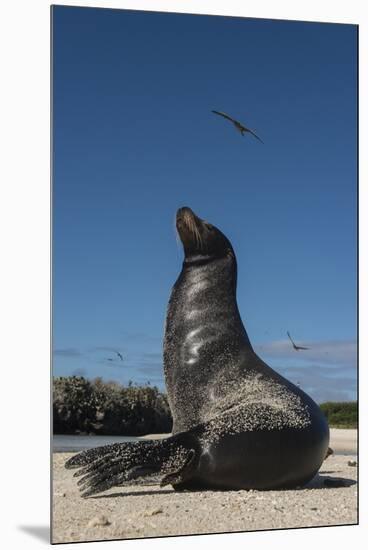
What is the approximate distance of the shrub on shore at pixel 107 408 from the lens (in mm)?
8922

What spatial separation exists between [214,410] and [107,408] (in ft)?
3.26

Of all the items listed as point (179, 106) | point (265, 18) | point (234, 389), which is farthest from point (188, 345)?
point (265, 18)

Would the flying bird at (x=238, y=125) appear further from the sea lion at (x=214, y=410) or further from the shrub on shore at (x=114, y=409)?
the shrub on shore at (x=114, y=409)

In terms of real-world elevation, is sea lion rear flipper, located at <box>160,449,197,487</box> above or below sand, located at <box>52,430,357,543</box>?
above

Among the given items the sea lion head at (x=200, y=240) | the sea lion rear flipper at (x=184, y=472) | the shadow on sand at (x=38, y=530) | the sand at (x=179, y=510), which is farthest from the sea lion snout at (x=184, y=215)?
the shadow on sand at (x=38, y=530)

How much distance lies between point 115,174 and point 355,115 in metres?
2.30

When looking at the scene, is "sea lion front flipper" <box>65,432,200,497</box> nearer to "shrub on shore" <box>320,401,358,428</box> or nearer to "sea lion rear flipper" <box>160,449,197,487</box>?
"sea lion rear flipper" <box>160,449,197,487</box>

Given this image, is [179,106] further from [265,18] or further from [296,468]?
[296,468]

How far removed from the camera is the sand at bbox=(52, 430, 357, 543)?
8.16 m

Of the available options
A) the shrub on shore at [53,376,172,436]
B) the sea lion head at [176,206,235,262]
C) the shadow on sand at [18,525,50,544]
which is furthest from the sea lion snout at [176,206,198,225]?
the shadow on sand at [18,525,50,544]

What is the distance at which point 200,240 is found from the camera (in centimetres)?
959

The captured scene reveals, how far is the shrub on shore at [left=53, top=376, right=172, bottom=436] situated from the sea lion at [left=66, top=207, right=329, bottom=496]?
348 mm

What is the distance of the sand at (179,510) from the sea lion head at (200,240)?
6.89 feet

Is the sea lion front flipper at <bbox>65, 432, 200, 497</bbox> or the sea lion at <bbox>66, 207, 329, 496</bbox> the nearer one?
the sea lion front flipper at <bbox>65, 432, 200, 497</bbox>
